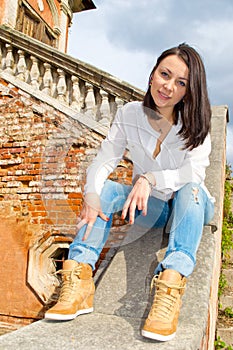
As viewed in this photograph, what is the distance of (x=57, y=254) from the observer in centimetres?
430

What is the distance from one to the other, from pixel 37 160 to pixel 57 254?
114cm

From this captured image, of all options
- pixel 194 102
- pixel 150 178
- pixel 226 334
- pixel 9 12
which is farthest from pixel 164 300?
pixel 9 12

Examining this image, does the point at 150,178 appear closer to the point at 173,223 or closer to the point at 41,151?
the point at 173,223

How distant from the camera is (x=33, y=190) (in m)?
4.31

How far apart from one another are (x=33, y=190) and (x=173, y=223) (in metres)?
2.83

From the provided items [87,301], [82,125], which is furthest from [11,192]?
[87,301]

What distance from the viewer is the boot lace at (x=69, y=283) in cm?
169

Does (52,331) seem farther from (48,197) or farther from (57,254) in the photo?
(57,254)

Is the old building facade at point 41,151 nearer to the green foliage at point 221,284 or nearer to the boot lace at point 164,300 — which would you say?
the green foliage at point 221,284

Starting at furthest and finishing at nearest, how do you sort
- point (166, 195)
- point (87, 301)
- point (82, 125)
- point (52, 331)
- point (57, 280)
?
1. point (57, 280)
2. point (82, 125)
3. point (166, 195)
4. point (87, 301)
5. point (52, 331)

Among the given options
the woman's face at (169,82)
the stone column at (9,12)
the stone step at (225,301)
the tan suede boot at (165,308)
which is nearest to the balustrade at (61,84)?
the woman's face at (169,82)

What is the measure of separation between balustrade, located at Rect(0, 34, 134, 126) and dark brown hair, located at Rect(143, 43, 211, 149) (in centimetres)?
182

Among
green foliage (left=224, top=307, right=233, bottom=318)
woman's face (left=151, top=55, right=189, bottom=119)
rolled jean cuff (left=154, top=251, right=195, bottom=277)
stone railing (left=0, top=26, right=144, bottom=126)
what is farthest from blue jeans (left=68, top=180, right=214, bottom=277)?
stone railing (left=0, top=26, right=144, bottom=126)

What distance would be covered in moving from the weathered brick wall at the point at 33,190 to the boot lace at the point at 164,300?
2.01m
